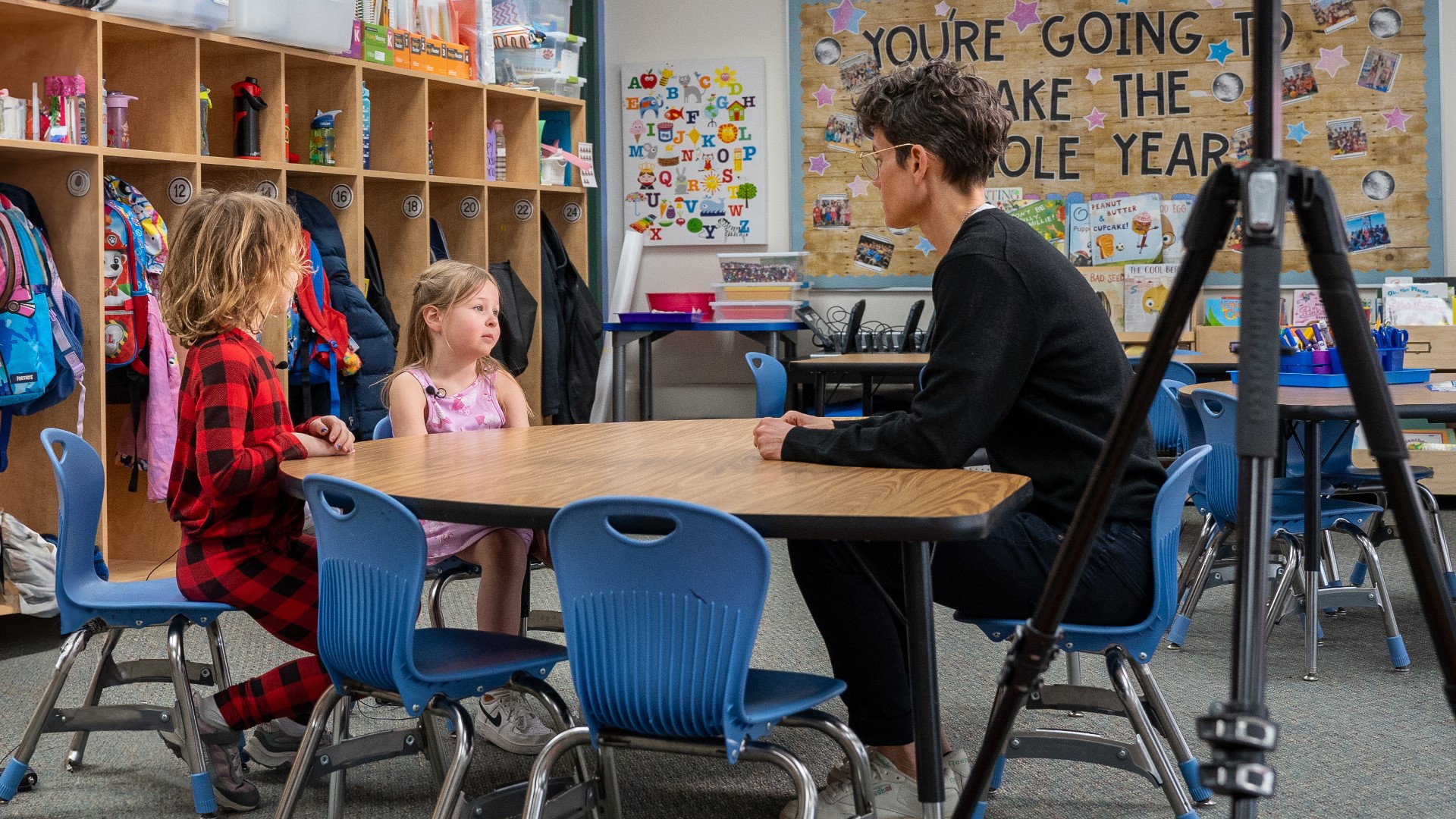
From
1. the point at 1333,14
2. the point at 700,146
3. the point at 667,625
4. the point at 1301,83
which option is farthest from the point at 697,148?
the point at 667,625

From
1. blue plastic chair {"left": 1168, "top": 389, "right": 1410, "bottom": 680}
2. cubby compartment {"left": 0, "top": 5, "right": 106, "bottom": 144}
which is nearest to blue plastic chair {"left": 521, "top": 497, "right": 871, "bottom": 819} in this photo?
blue plastic chair {"left": 1168, "top": 389, "right": 1410, "bottom": 680}

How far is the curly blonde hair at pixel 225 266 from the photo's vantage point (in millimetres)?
2199

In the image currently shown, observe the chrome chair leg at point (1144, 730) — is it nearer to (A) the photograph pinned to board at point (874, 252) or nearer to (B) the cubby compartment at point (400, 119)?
(B) the cubby compartment at point (400, 119)

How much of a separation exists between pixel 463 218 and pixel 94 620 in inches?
131

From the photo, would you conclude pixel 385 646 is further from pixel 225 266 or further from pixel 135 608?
pixel 225 266

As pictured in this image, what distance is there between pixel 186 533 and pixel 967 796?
152 centimetres

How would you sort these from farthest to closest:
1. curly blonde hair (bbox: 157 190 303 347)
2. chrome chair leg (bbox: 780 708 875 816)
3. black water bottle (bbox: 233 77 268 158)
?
1. black water bottle (bbox: 233 77 268 158)
2. curly blonde hair (bbox: 157 190 303 347)
3. chrome chair leg (bbox: 780 708 875 816)

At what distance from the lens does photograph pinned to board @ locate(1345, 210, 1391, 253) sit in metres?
5.80

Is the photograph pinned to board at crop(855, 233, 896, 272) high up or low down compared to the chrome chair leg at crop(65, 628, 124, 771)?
up

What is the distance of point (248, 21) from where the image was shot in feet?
13.2

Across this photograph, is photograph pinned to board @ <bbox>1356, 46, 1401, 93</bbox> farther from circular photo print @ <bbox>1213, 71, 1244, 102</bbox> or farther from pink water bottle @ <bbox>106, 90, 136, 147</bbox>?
pink water bottle @ <bbox>106, 90, 136, 147</bbox>

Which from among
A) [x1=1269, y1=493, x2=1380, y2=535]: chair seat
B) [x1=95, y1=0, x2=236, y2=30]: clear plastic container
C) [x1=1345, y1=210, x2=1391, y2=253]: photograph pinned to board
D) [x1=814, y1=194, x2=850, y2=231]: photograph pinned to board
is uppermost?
[x1=95, y1=0, x2=236, y2=30]: clear plastic container

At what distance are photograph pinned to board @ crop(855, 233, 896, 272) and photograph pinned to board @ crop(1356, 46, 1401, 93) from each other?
2.21m

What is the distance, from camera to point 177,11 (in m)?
3.76
